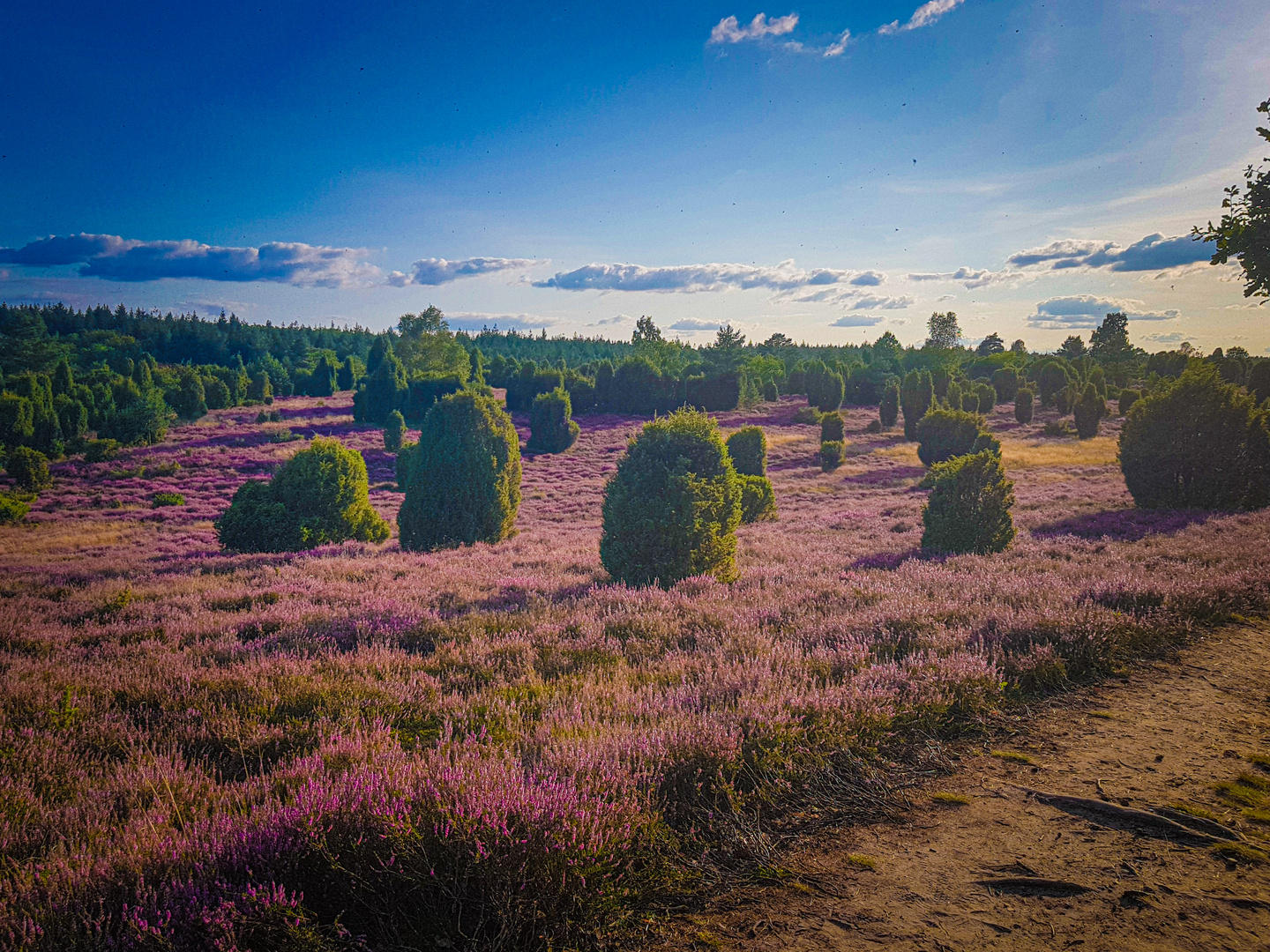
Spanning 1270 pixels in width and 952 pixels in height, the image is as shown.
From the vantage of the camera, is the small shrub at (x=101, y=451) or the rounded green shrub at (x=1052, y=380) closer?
the small shrub at (x=101, y=451)

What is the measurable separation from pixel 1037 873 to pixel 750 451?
2756 cm

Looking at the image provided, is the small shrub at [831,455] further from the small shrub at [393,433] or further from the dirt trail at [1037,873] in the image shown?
the dirt trail at [1037,873]

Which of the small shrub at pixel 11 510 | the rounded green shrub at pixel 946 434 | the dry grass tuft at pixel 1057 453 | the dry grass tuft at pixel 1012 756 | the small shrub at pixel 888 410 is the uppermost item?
the small shrub at pixel 888 410

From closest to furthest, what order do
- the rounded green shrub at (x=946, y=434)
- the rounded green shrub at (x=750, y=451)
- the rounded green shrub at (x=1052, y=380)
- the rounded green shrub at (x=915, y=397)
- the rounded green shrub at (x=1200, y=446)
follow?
1. the rounded green shrub at (x=1200, y=446)
2. the rounded green shrub at (x=750, y=451)
3. the rounded green shrub at (x=946, y=434)
4. the rounded green shrub at (x=915, y=397)
5. the rounded green shrub at (x=1052, y=380)

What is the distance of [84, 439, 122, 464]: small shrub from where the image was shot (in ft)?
112

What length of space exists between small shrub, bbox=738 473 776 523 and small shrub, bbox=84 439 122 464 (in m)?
37.6

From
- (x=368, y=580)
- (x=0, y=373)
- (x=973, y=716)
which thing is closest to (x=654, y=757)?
(x=973, y=716)

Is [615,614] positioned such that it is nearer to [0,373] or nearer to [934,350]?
[0,373]

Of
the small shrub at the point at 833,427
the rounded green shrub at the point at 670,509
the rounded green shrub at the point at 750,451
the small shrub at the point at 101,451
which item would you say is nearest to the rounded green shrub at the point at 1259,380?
the small shrub at the point at 833,427

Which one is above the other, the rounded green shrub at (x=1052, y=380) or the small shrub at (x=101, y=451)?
the rounded green shrub at (x=1052, y=380)

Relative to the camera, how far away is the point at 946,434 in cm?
3650

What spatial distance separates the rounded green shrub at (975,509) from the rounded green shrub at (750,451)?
16775 millimetres

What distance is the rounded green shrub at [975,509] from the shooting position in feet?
41.8

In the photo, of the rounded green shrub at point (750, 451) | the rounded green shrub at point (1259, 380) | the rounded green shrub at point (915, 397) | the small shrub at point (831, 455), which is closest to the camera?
the rounded green shrub at point (750, 451)
